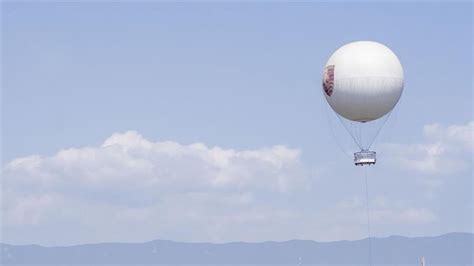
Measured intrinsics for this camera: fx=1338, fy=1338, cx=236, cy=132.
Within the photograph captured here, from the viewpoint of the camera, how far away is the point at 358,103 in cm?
12950

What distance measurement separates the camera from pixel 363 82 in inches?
5094

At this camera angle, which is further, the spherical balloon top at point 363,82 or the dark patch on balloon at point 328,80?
the dark patch on balloon at point 328,80

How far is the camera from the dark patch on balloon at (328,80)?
13062 cm

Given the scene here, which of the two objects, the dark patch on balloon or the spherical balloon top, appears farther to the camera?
the dark patch on balloon

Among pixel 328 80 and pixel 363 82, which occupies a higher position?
pixel 328 80

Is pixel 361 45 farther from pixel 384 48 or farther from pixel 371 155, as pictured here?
pixel 371 155

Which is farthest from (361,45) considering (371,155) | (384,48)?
(371,155)

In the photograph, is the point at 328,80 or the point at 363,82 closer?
the point at 363,82

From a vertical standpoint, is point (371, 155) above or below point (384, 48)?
below

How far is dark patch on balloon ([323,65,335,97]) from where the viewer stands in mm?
130625

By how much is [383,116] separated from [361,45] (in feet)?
24.2

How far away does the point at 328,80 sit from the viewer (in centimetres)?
13100

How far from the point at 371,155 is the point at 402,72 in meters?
9.06

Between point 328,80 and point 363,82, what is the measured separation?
3664 millimetres
